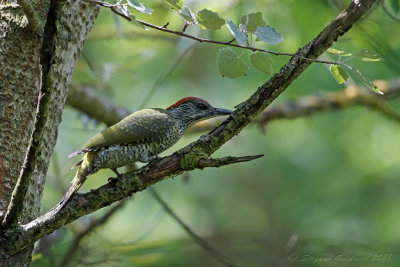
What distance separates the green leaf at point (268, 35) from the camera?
2684 millimetres

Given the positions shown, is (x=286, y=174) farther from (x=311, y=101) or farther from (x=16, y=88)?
(x=16, y=88)

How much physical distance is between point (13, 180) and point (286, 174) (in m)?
6.68

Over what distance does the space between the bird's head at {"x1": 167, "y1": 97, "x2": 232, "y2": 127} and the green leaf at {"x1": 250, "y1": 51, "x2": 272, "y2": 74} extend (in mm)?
1920

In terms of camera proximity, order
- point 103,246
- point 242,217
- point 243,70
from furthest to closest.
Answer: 1. point 242,217
2. point 103,246
3. point 243,70

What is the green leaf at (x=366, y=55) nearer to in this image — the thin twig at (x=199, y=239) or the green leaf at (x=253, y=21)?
the green leaf at (x=253, y=21)

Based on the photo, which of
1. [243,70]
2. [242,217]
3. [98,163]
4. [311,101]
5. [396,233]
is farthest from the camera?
[242,217]

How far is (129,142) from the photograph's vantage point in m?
3.97

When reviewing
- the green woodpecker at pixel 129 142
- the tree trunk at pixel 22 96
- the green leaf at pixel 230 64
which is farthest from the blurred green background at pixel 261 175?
the green leaf at pixel 230 64

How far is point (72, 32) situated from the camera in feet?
11.4

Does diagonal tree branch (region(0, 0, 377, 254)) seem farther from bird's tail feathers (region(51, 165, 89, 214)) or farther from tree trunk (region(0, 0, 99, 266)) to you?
tree trunk (region(0, 0, 99, 266))

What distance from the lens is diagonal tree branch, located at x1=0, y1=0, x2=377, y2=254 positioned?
122 inches

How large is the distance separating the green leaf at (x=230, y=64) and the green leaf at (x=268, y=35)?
278 millimetres

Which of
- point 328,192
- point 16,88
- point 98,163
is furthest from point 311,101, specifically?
point 16,88

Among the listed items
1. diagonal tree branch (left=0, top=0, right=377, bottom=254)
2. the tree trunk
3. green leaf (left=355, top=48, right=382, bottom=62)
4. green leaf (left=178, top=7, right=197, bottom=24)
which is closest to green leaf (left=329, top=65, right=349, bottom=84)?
green leaf (left=355, top=48, right=382, bottom=62)
